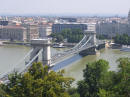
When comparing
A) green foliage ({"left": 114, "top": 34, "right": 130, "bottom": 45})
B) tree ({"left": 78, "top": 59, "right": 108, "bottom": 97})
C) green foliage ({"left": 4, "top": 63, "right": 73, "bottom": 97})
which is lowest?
green foliage ({"left": 114, "top": 34, "right": 130, "bottom": 45})

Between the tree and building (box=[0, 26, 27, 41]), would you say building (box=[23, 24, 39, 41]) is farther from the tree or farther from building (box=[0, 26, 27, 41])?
the tree

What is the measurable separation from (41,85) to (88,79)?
119 inches

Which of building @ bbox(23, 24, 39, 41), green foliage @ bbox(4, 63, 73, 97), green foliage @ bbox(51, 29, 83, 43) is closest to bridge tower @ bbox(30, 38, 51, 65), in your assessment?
green foliage @ bbox(4, 63, 73, 97)

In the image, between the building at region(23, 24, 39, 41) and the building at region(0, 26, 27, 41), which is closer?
the building at region(0, 26, 27, 41)

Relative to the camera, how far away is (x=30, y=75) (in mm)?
4773

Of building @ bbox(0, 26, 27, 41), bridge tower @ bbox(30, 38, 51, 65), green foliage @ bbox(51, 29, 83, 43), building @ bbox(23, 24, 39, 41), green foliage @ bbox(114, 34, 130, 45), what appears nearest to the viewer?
bridge tower @ bbox(30, 38, 51, 65)

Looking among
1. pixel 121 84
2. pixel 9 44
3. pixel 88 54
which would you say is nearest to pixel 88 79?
pixel 121 84

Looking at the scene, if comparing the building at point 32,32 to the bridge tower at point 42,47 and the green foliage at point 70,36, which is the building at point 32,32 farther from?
the bridge tower at point 42,47

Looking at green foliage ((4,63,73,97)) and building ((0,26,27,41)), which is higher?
green foliage ((4,63,73,97))

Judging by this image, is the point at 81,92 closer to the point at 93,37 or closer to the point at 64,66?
the point at 64,66

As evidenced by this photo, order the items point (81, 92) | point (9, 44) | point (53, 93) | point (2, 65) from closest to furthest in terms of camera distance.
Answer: point (53, 93) → point (81, 92) → point (2, 65) → point (9, 44)

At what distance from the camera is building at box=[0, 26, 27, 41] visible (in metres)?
30.2

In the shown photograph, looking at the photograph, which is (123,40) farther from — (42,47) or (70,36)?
(42,47)

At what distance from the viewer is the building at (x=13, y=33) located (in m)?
30.2
